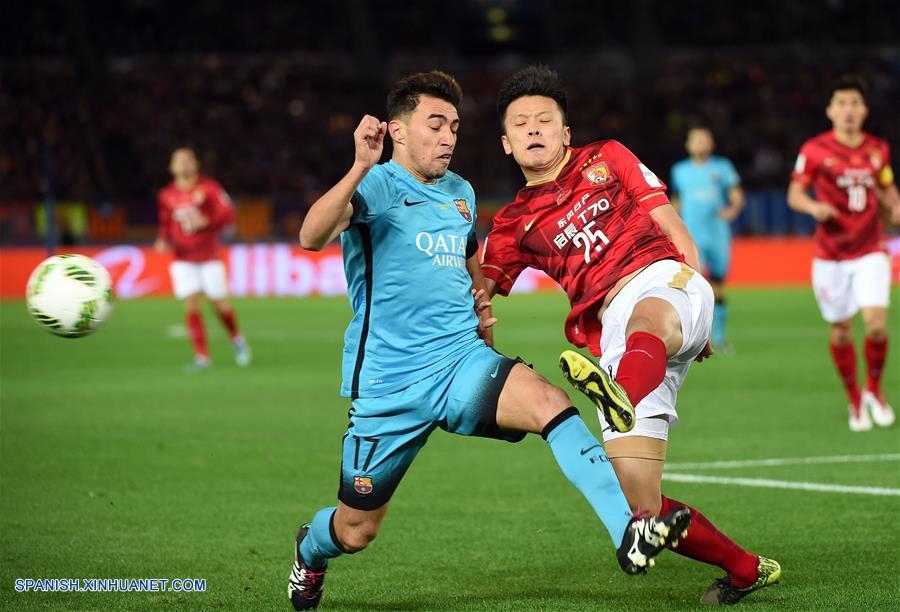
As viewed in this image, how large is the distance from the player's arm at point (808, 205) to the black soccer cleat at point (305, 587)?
5296 millimetres

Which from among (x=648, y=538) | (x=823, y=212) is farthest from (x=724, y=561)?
(x=823, y=212)

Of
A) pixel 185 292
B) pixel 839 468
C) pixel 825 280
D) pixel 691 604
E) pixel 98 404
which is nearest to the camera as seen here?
pixel 691 604

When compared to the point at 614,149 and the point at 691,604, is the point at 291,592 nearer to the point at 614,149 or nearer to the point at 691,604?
the point at 691,604

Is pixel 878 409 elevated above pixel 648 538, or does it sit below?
below

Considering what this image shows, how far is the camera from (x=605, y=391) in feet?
15.0

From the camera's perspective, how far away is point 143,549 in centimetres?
627

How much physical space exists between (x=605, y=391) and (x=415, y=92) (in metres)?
1.40

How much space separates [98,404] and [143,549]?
5.72 m

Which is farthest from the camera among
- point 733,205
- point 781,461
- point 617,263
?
point 733,205

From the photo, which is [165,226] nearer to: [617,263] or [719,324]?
[719,324]

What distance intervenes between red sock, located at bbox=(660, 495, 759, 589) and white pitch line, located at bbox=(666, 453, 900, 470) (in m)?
3.32

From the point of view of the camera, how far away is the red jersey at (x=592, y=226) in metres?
5.39

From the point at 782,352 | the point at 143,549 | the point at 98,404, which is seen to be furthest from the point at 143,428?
the point at 782,352

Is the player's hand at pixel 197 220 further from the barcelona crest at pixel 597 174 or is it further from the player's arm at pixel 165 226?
the barcelona crest at pixel 597 174
